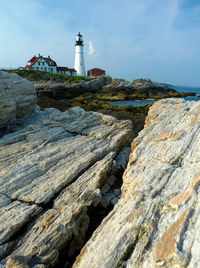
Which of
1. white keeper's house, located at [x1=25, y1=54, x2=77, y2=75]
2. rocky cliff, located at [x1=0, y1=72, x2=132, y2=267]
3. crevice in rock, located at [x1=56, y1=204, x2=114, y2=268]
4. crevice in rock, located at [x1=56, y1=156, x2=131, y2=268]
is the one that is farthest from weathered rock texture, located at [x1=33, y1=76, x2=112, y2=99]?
crevice in rock, located at [x1=56, y1=204, x2=114, y2=268]

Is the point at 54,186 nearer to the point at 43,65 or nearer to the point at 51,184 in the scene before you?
the point at 51,184

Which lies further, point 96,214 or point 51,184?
point 51,184

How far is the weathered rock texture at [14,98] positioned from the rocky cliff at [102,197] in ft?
10.4

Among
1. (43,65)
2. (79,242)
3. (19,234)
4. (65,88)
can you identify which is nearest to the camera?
(19,234)

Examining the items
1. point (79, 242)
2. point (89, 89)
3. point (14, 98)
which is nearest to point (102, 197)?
point (79, 242)

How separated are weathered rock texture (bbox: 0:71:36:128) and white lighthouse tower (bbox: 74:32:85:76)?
4872 inches

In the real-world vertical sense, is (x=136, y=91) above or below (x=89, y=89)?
below

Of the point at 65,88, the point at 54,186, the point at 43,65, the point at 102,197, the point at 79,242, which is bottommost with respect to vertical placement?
the point at 79,242

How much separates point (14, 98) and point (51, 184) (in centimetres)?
1462

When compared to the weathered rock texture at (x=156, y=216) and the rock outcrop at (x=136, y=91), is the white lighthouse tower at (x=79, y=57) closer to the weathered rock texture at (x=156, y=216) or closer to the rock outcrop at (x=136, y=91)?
the rock outcrop at (x=136, y=91)

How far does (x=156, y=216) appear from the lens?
9570 millimetres

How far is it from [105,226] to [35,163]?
8495 mm

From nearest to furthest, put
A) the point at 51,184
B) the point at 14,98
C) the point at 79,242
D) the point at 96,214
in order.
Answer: the point at 79,242 < the point at 96,214 < the point at 51,184 < the point at 14,98

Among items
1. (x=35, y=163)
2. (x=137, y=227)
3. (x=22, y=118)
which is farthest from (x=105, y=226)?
(x=22, y=118)
